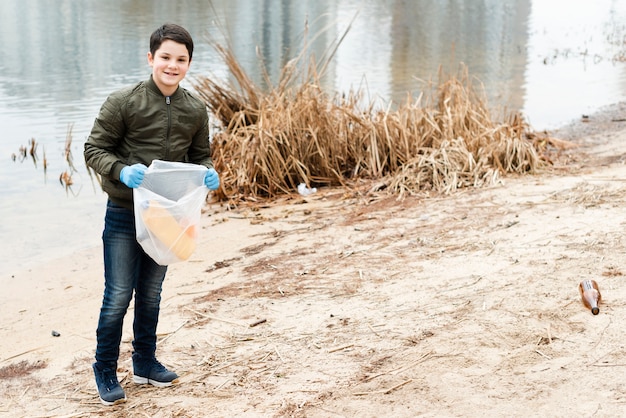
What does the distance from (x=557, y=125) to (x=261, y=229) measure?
6751 millimetres

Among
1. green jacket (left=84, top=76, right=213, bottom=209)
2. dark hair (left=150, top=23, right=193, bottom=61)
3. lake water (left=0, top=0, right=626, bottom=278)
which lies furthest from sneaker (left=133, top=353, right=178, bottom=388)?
lake water (left=0, top=0, right=626, bottom=278)

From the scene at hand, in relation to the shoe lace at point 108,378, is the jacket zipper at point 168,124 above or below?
above

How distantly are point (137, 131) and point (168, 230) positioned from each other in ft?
1.42

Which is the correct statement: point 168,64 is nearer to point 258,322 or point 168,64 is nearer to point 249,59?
point 258,322

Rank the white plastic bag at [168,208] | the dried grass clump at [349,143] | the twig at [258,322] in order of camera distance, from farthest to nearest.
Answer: the dried grass clump at [349,143] < the twig at [258,322] < the white plastic bag at [168,208]

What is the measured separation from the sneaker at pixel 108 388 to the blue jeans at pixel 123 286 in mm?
40

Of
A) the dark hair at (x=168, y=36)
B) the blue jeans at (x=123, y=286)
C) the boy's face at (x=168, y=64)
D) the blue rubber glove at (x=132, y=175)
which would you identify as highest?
the dark hair at (x=168, y=36)

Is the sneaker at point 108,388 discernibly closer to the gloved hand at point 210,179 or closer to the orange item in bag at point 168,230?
the orange item in bag at point 168,230

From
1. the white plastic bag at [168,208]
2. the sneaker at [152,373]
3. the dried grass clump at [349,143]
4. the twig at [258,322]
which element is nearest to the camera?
the white plastic bag at [168,208]

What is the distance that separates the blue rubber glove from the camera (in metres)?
3.28

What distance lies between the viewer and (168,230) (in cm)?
346

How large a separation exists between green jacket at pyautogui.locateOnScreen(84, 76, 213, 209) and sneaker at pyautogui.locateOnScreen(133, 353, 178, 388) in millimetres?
794

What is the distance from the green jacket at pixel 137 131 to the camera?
3.35m

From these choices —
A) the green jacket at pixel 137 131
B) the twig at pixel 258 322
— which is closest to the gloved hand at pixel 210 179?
the green jacket at pixel 137 131
